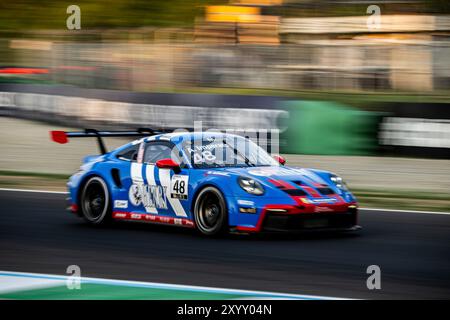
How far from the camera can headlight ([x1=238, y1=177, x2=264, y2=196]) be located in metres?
8.95

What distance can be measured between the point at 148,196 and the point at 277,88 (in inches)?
377

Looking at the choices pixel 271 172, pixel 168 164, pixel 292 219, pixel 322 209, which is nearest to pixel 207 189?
pixel 168 164

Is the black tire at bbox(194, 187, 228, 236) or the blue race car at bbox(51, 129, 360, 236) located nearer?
the blue race car at bbox(51, 129, 360, 236)

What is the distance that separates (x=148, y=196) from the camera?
986 cm

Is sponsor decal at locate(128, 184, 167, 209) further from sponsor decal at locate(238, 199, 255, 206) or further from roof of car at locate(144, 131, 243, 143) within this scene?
sponsor decal at locate(238, 199, 255, 206)

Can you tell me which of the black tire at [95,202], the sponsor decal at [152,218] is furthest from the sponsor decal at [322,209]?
the black tire at [95,202]

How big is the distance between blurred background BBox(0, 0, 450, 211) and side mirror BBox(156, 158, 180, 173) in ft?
13.2

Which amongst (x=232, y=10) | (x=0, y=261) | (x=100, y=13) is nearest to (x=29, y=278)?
(x=0, y=261)

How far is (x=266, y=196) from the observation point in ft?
29.2

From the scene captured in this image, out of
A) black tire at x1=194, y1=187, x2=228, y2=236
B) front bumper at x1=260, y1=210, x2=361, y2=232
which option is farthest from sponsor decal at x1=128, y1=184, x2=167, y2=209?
front bumper at x1=260, y1=210, x2=361, y2=232

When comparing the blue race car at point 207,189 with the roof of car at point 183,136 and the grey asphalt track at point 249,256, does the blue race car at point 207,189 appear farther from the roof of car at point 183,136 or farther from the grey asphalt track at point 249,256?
the grey asphalt track at point 249,256

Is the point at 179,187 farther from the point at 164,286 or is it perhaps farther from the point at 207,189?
the point at 164,286
